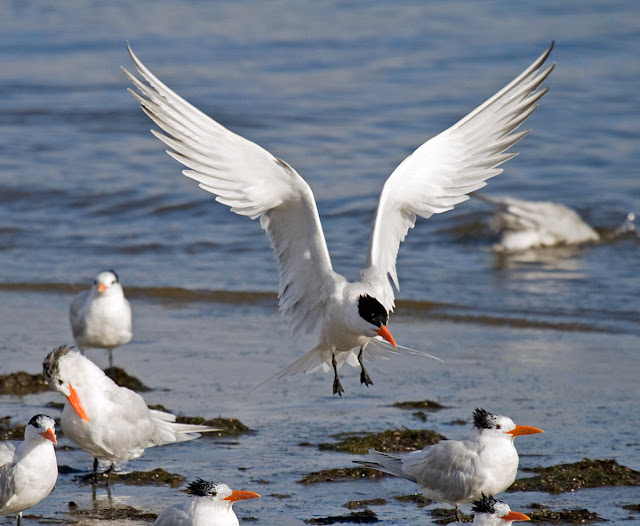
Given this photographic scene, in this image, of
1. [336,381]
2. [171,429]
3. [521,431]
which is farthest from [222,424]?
[521,431]

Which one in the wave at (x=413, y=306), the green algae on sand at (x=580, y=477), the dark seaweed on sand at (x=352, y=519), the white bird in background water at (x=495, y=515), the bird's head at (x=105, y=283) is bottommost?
the dark seaweed on sand at (x=352, y=519)

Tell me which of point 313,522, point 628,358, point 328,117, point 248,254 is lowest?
point 313,522

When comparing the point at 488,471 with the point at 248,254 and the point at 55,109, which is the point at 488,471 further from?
the point at 55,109

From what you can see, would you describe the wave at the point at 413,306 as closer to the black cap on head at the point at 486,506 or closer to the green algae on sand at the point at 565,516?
the green algae on sand at the point at 565,516

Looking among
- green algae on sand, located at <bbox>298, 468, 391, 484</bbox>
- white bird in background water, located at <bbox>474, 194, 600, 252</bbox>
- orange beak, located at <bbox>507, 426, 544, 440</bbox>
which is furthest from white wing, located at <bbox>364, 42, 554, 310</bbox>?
white bird in background water, located at <bbox>474, 194, 600, 252</bbox>

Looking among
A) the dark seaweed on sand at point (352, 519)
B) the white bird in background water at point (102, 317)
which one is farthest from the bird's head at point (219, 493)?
the white bird in background water at point (102, 317)

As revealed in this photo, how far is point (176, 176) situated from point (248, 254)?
304cm

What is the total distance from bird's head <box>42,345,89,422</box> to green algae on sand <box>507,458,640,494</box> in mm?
2293

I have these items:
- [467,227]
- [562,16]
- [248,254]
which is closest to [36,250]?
[248,254]

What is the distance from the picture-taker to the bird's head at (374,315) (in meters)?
5.69

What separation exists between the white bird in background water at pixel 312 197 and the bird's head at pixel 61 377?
119cm

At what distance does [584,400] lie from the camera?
22.4ft

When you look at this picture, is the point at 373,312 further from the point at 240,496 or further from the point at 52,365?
the point at 52,365

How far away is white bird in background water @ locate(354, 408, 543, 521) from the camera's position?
509 centimetres
